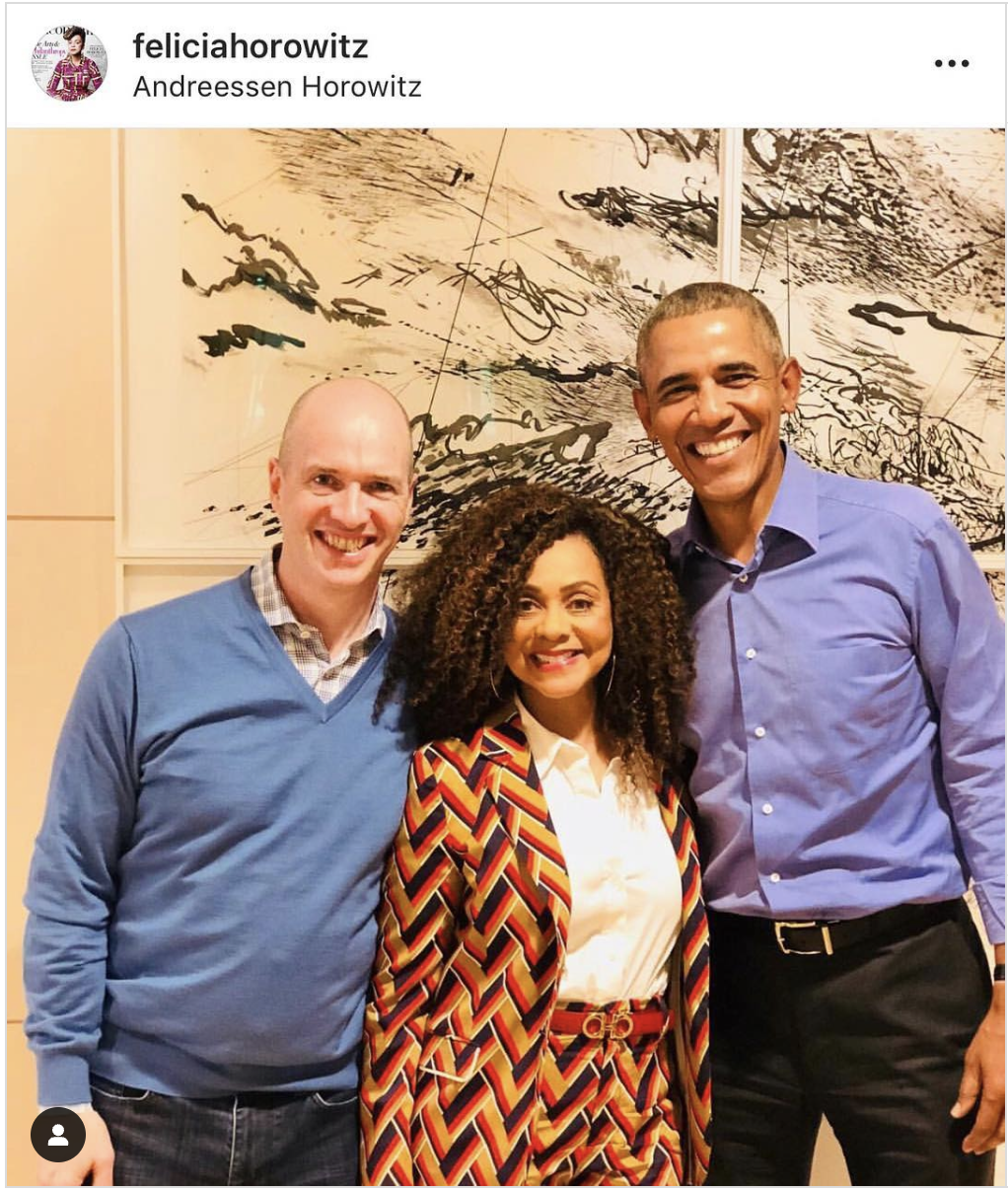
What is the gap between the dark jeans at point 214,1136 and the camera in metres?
1.36

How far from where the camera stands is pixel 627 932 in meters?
1.36

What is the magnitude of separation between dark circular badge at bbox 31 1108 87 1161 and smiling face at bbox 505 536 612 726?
0.88 metres

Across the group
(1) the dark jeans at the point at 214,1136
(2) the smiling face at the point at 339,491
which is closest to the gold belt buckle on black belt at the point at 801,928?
(1) the dark jeans at the point at 214,1136

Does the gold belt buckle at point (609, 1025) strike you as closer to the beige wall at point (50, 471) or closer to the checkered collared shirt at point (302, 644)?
the checkered collared shirt at point (302, 644)

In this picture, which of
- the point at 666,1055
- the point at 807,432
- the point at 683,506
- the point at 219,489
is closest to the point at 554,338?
the point at 683,506

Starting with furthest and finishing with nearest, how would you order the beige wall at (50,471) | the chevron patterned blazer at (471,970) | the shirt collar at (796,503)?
the beige wall at (50,471) → the shirt collar at (796,503) → the chevron patterned blazer at (471,970)

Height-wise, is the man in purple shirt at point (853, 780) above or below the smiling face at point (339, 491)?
below

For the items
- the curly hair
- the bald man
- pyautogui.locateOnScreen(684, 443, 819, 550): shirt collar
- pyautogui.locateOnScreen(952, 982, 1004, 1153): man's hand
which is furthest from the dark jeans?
pyautogui.locateOnScreen(684, 443, 819, 550): shirt collar

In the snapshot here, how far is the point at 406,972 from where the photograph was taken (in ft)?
4.52

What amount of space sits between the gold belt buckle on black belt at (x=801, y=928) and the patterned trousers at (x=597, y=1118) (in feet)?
0.73
